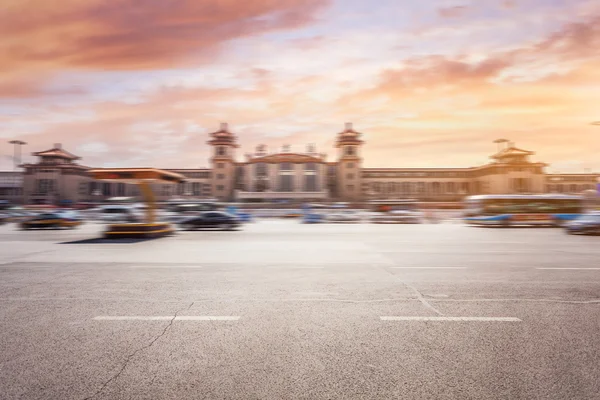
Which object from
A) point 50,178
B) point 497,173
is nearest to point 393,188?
point 497,173

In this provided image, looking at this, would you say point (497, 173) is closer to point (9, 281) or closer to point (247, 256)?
point (247, 256)

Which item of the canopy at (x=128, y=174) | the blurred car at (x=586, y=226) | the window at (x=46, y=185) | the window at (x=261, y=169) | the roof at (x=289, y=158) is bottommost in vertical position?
the blurred car at (x=586, y=226)

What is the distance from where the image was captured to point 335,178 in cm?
9606

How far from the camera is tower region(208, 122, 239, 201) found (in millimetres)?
92812

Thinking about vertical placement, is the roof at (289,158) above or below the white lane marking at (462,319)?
above

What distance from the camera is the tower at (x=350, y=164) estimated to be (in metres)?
92.3

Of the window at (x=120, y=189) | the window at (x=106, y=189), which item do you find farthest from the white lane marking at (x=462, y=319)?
the window at (x=120, y=189)

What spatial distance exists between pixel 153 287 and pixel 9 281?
118 inches

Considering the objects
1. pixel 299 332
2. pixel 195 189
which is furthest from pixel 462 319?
pixel 195 189

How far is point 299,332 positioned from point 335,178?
91.8 metres

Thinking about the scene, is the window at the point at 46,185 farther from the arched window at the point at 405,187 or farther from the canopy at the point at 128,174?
the canopy at the point at 128,174

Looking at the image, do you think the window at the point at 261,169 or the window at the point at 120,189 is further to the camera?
the window at the point at 120,189

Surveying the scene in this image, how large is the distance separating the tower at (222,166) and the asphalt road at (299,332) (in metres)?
83.9

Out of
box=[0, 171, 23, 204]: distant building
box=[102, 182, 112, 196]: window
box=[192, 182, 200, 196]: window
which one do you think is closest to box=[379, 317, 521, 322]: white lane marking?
box=[192, 182, 200, 196]: window
